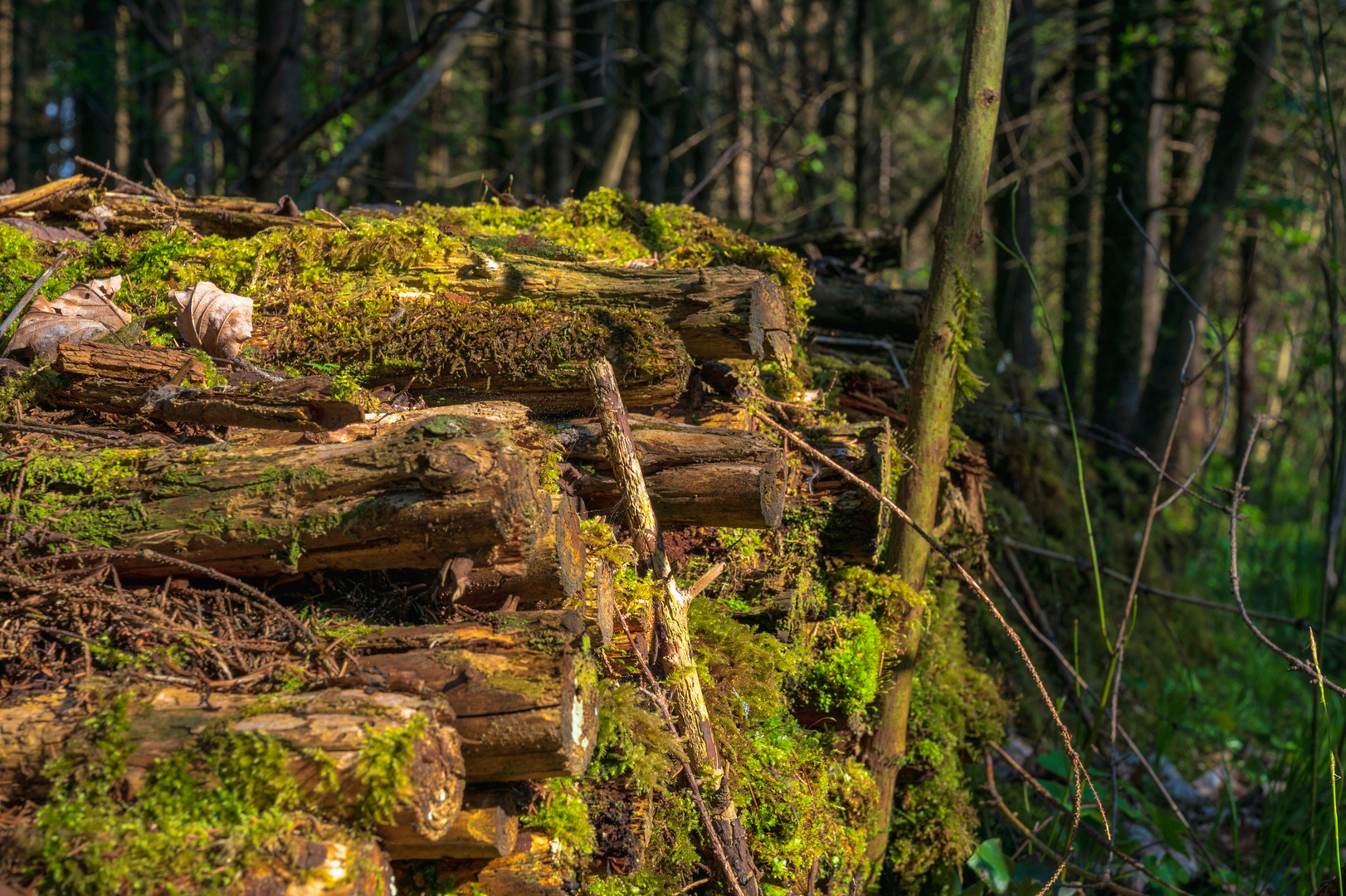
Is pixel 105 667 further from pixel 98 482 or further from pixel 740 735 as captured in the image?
pixel 740 735

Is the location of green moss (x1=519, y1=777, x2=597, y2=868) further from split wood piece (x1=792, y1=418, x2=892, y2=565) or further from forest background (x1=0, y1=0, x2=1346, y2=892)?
forest background (x1=0, y1=0, x2=1346, y2=892)

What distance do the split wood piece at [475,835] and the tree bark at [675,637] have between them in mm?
633

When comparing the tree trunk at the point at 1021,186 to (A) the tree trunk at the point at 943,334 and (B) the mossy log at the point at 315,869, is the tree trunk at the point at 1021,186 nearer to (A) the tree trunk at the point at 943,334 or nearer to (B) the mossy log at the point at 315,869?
(A) the tree trunk at the point at 943,334

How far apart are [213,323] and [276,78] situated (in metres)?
4.69

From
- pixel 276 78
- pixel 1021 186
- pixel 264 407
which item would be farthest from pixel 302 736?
pixel 1021 186

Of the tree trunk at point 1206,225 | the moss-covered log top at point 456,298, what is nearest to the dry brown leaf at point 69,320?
the moss-covered log top at point 456,298

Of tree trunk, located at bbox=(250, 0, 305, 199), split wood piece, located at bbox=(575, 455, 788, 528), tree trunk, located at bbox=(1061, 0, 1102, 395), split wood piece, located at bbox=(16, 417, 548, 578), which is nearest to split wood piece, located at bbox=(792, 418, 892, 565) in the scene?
split wood piece, located at bbox=(575, 455, 788, 528)

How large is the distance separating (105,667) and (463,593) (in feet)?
2.49

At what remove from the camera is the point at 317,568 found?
203cm

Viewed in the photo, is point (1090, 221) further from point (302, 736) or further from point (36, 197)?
point (302, 736)

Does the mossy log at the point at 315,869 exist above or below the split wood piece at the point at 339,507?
below

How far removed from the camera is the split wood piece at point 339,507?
1.85 m

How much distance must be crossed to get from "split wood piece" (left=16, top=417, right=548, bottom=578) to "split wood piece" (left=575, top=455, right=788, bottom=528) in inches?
19.9

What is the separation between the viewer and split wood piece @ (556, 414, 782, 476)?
2486 millimetres
